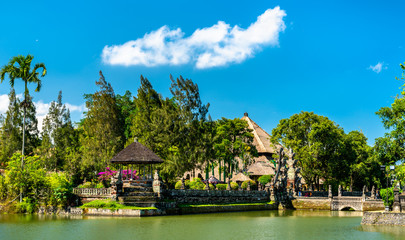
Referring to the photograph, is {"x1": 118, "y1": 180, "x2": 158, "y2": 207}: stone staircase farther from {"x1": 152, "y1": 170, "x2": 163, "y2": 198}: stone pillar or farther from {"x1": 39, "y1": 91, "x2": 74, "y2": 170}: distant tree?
{"x1": 39, "y1": 91, "x2": 74, "y2": 170}: distant tree

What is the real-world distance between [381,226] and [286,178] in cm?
2191

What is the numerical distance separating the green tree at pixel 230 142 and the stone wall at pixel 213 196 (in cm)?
677

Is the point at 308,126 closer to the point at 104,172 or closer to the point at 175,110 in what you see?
the point at 175,110

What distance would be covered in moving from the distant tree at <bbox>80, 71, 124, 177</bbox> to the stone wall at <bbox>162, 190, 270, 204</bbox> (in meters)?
14.4

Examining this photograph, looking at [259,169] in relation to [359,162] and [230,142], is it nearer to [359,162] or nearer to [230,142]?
[230,142]

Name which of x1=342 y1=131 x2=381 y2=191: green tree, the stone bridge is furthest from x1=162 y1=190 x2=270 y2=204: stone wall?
x1=342 y1=131 x2=381 y2=191: green tree

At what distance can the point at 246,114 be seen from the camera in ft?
248

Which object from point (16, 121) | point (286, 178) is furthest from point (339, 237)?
point (16, 121)

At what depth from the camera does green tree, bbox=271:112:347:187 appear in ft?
178

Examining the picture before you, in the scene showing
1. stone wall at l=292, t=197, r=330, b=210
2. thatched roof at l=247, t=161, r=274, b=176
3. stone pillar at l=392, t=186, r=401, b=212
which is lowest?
stone wall at l=292, t=197, r=330, b=210

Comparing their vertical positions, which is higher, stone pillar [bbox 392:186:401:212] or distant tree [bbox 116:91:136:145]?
distant tree [bbox 116:91:136:145]

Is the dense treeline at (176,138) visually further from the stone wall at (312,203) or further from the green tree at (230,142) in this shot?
the stone wall at (312,203)

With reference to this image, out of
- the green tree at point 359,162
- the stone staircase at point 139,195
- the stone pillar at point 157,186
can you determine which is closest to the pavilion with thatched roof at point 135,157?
the stone pillar at point 157,186

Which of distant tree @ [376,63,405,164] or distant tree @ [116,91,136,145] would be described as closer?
distant tree @ [376,63,405,164]
